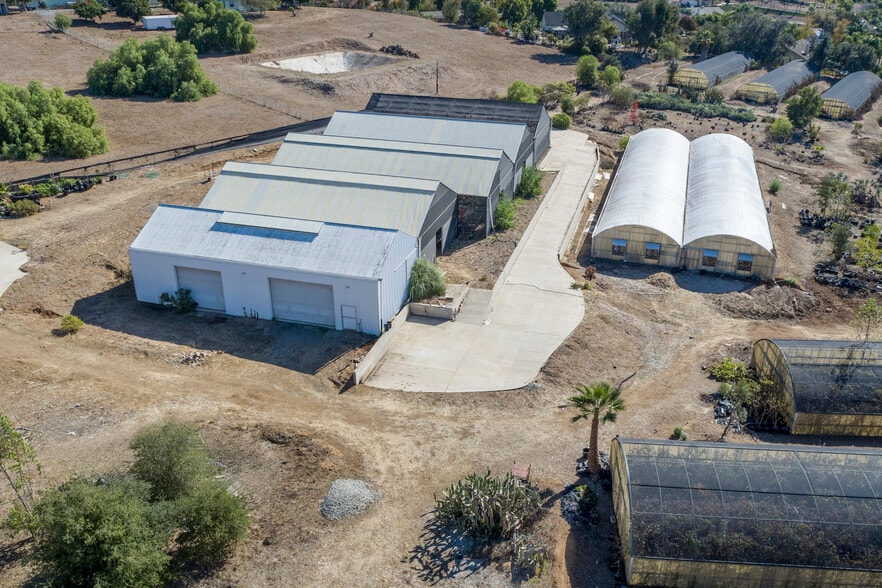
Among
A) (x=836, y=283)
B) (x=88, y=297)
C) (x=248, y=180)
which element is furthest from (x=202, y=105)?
(x=836, y=283)

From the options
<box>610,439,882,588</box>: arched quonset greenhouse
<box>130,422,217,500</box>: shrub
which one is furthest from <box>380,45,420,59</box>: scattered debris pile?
<box>610,439,882,588</box>: arched quonset greenhouse

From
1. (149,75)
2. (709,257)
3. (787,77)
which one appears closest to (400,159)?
(709,257)

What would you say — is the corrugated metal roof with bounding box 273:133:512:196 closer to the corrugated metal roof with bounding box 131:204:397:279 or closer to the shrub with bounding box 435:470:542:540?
the corrugated metal roof with bounding box 131:204:397:279

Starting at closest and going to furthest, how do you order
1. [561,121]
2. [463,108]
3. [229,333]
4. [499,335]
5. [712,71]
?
[229,333], [499,335], [463,108], [561,121], [712,71]

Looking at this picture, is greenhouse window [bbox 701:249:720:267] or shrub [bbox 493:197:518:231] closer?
greenhouse window [bbox 701:249:720:267]

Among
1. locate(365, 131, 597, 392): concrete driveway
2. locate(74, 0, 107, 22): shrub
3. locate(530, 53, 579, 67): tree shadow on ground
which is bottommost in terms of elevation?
locate(365, 131, 597, 392): concrete driveway

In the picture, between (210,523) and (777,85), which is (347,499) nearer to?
(210,523)

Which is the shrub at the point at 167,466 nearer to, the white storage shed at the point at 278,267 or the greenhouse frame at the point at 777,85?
the white storage shed at the point at 278,267
